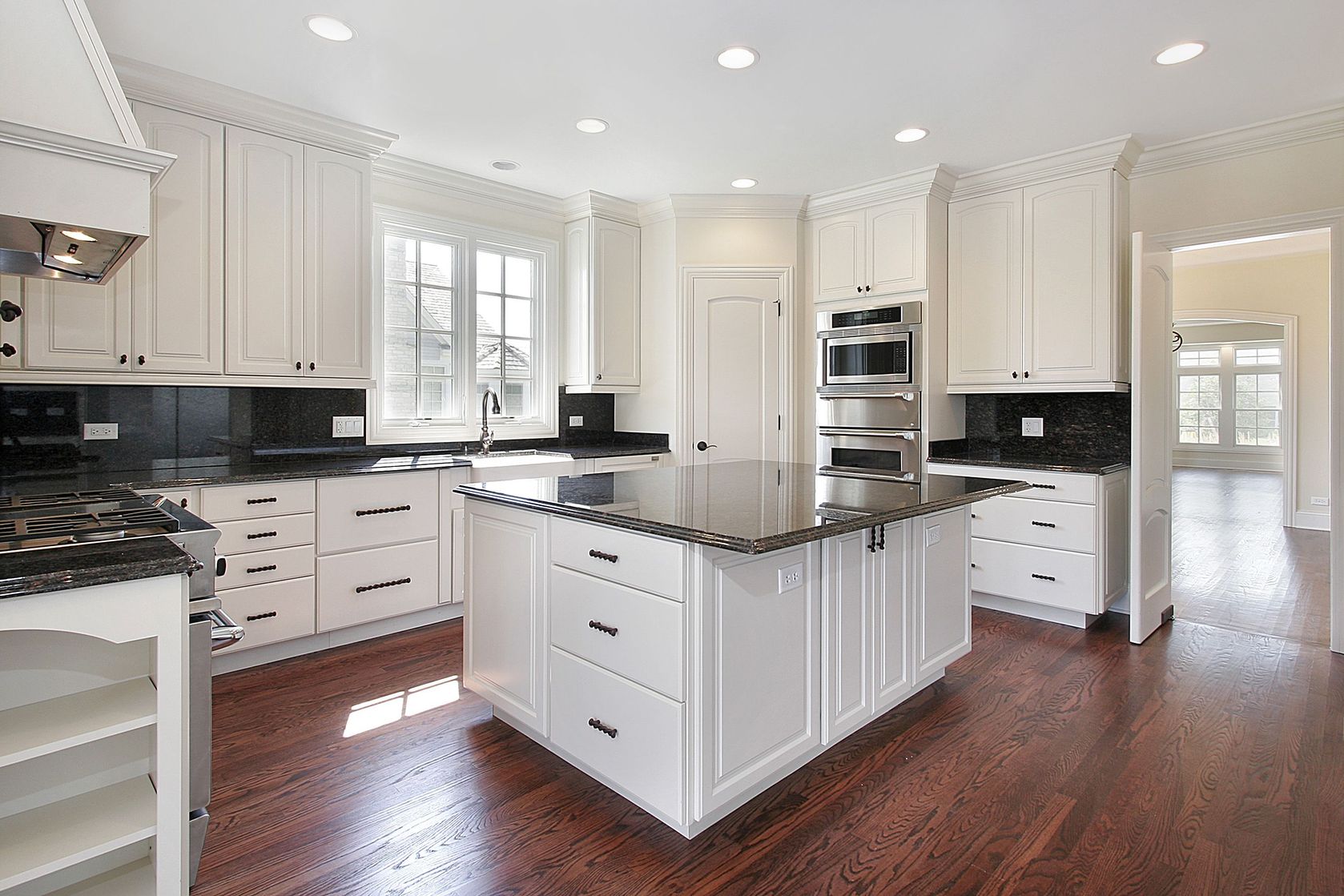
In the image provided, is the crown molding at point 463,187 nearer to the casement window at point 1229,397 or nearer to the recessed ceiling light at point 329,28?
the recessed ceiling light at point 329,28

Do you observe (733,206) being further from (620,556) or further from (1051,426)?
(620,556)

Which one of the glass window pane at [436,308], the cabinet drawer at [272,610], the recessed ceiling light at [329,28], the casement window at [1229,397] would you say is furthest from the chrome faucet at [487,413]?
the casement window at [1229,397]

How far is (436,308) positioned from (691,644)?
3204 mm

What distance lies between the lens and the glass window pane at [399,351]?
13.4ft

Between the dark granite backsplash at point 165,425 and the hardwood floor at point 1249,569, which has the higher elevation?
the dark granite backsplash at point 165,425

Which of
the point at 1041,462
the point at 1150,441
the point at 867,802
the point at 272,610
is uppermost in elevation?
the point at 1150,441

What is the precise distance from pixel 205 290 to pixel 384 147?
115 cm

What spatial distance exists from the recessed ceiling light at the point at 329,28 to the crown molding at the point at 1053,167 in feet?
11.0

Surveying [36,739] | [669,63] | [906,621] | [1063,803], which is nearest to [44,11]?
[36,739]

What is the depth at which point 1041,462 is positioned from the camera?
155 inches

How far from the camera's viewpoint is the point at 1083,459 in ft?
13.3

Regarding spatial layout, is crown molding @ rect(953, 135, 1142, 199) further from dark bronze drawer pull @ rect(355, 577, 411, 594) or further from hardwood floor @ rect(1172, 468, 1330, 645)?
dark bronze drawer pull @ rect(355, 577, 411, 594)

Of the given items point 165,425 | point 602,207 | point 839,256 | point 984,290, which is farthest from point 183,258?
point 984,290

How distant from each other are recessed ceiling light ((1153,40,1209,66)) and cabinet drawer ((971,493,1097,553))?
6.55ft
